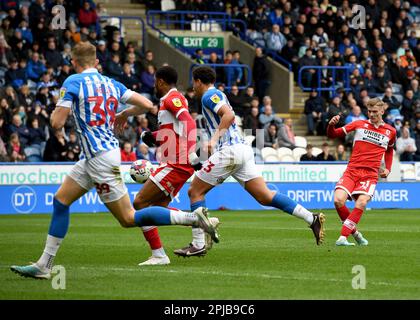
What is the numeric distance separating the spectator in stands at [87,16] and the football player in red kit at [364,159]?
16.3m

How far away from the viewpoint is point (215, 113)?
42.4ft

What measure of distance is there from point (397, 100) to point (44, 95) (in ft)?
40.1

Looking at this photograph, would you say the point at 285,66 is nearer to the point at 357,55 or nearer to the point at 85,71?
the point at 357,55

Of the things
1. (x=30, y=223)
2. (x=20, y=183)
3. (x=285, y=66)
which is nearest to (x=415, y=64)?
(x=285, y=66)

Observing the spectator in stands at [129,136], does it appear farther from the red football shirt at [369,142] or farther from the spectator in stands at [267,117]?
the red football shirt at [369,142]

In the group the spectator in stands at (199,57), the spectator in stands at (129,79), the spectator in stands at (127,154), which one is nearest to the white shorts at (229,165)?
the spectator in stands at (127,154)

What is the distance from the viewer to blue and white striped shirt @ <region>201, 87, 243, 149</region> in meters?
12.8

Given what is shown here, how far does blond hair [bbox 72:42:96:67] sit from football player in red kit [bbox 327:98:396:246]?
16.8 ft

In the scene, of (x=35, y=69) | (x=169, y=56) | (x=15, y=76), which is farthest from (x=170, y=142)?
(x=169, y=56)

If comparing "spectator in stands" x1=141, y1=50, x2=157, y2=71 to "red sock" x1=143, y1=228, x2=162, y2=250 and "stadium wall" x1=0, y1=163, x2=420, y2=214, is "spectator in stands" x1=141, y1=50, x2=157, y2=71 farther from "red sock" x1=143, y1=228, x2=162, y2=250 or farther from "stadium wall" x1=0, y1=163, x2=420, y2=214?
"red sock" x1=143, y1=228, x2=162, y2=250

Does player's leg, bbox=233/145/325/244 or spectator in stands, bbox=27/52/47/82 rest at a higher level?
player's leg, bbox=233/145/325/244

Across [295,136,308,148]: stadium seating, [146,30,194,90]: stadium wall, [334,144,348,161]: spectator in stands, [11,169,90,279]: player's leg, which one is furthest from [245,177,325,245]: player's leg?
[146,30,194,90]: stadium wall

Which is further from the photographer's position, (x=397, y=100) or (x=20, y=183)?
(x=397, y=100)

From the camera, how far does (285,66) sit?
1344 inches
